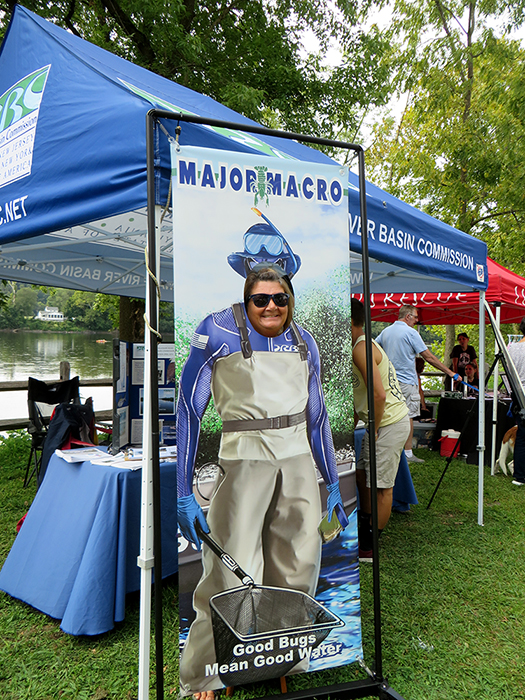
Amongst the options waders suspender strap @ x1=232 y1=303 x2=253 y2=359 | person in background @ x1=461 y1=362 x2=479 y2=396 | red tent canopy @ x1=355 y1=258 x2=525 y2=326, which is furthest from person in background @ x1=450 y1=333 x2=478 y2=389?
waders suspender strap @ x1=232 y1=303 x2=253 y2=359

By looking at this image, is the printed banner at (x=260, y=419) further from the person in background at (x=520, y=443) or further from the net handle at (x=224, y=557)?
the person in background at (x=520, y=443)

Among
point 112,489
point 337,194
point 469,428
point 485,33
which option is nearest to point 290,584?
point 112,489

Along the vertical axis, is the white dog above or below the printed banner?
below

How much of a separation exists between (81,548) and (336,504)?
137cm

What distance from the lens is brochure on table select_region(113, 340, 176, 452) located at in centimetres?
314

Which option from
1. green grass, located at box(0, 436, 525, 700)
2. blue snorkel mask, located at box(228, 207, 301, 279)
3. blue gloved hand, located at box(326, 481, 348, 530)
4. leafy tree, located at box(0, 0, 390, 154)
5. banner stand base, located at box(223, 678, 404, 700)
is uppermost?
leafy tree, located at box(0, 0, 390, 154)

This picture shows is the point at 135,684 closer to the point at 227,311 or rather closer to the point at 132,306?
the point at 227,311

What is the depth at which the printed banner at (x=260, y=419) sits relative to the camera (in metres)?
1.91

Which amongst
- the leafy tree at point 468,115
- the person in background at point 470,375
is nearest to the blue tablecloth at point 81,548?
the person in background at point 470,375

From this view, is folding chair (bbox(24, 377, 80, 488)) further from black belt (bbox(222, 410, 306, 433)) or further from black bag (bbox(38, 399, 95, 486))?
black belt (bbox(222, 410, 306, 433))

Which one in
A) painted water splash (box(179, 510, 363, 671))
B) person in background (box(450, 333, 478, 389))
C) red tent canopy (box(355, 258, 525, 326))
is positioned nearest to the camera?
painted water splash (box(179, 510, 363, 671))

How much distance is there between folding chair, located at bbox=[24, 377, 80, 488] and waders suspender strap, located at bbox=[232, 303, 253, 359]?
325cm

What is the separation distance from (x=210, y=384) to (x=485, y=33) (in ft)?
40.3

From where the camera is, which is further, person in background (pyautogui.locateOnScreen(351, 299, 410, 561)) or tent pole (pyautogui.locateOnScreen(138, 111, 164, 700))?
person in background (pyautogui.locateOnScreen(351, 299, 410, 561))
